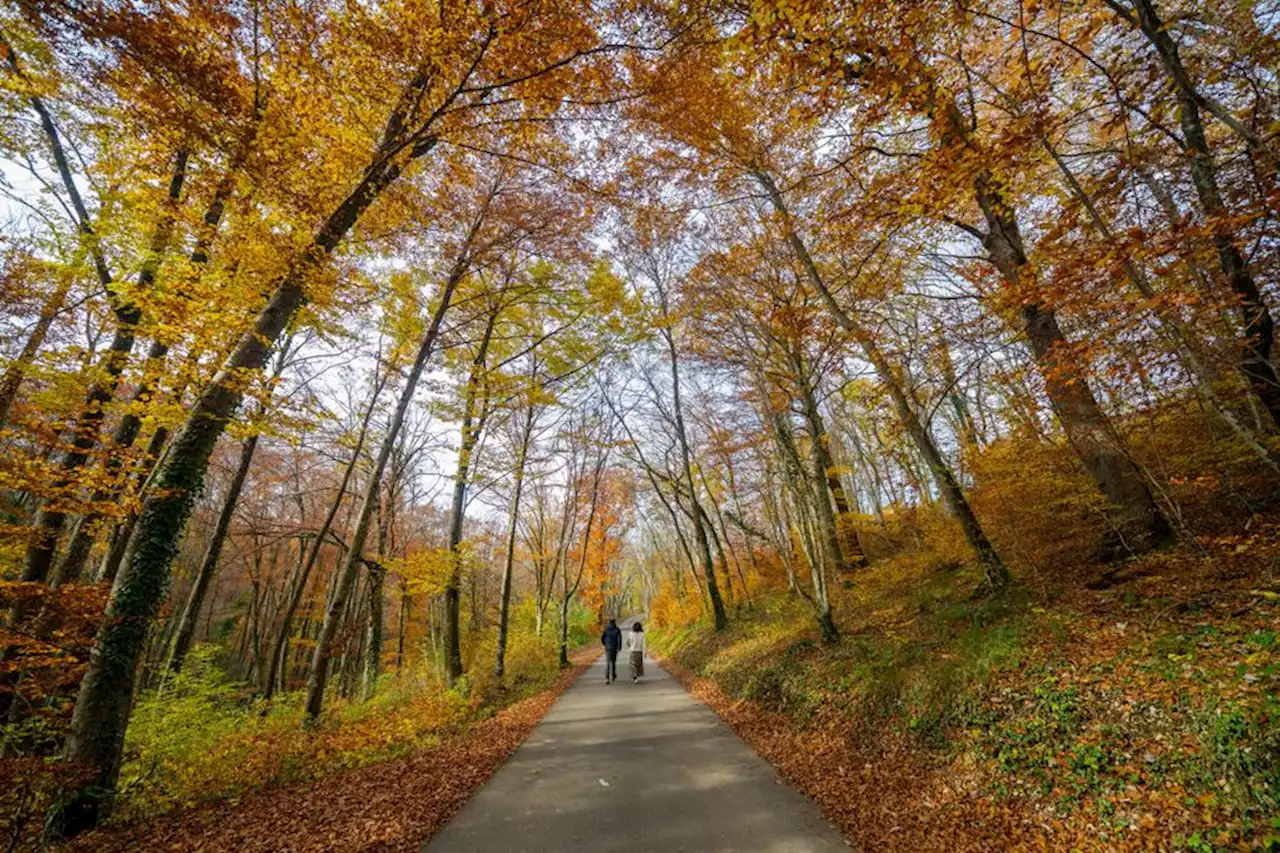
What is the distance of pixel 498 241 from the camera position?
9445mm

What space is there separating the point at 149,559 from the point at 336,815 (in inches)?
134

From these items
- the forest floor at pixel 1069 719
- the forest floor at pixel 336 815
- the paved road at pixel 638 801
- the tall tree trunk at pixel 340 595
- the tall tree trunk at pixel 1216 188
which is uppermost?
the tall tree trunk at pixel 1216 188

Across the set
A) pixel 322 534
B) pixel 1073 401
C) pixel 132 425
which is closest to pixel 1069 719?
pixel 1073 401

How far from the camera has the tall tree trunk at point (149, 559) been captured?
172 inches

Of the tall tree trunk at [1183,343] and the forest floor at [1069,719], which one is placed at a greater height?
the tall tree trunk at [1183,343]

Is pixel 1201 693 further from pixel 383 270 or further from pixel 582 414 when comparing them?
pixel 582 414

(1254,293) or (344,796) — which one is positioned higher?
(1254,293)

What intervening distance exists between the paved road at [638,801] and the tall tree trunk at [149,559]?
3.43 meters

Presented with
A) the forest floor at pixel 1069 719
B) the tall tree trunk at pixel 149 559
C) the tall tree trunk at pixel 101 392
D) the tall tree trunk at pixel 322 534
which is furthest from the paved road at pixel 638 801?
the tall tree trunk at pixel 101 392

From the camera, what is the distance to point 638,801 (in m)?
4.68

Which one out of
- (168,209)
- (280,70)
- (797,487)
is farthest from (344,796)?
(168,209)

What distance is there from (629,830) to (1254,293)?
28.3ft

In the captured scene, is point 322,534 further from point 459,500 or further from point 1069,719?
point 1069,719

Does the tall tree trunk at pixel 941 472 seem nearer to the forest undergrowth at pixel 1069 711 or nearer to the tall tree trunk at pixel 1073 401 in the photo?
the forest undergrowth at pixel 1069 711
